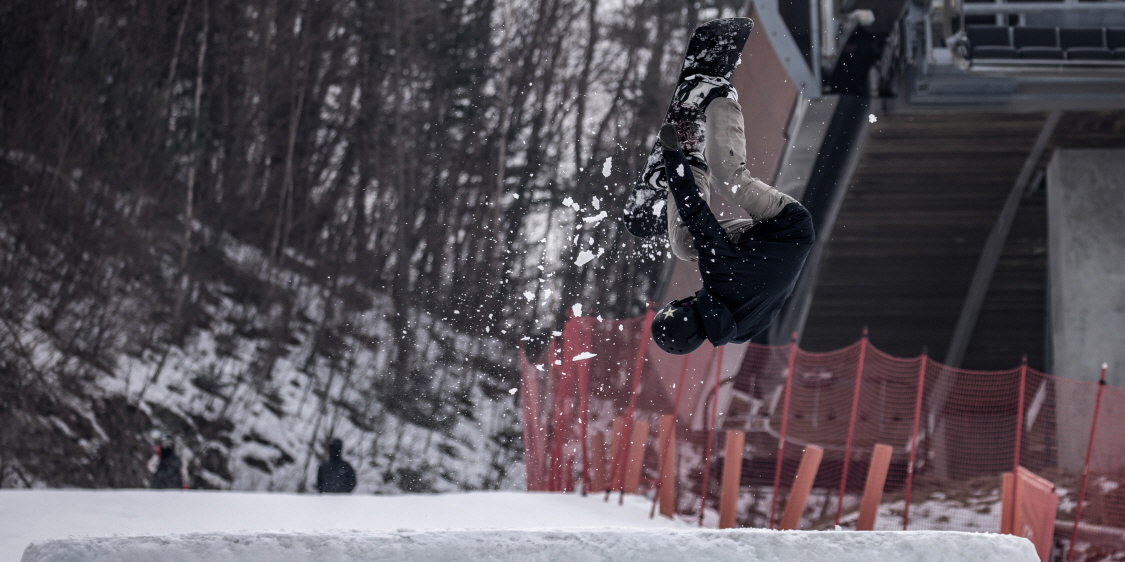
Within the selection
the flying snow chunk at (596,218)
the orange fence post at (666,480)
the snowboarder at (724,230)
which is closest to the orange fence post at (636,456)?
the orange fence post at (666,480)

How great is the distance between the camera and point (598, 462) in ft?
27.4

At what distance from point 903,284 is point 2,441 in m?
12.2

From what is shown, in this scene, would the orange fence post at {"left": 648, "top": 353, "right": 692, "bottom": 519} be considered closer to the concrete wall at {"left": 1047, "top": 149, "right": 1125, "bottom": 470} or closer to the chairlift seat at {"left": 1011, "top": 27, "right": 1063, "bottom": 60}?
the chairlift seat at {"left": 1011, "top": 27, "right": 1063, "bottom": 60}

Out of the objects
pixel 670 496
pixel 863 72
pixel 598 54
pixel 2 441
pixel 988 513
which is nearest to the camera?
pixel 863 72

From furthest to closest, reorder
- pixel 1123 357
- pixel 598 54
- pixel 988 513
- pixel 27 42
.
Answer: pixel 598 54 → pixel 27 42 → pixel 1123 357 → pixel 988 513

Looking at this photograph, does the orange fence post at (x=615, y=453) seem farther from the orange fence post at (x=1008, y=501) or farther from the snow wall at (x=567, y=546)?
the snow wall at (x=567, y=546)

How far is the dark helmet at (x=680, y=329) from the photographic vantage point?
11.0 feet

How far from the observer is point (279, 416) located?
52.3 ft

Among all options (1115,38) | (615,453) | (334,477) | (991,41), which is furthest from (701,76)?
(334,477)

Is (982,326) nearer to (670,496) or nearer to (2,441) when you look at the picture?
(670,496)

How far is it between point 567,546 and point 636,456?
4709mm

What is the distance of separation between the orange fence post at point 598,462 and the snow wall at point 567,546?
4827 mm

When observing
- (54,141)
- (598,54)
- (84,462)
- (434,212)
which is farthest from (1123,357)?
(54,141)

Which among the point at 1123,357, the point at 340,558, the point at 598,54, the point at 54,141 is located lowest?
the point at 340,558
